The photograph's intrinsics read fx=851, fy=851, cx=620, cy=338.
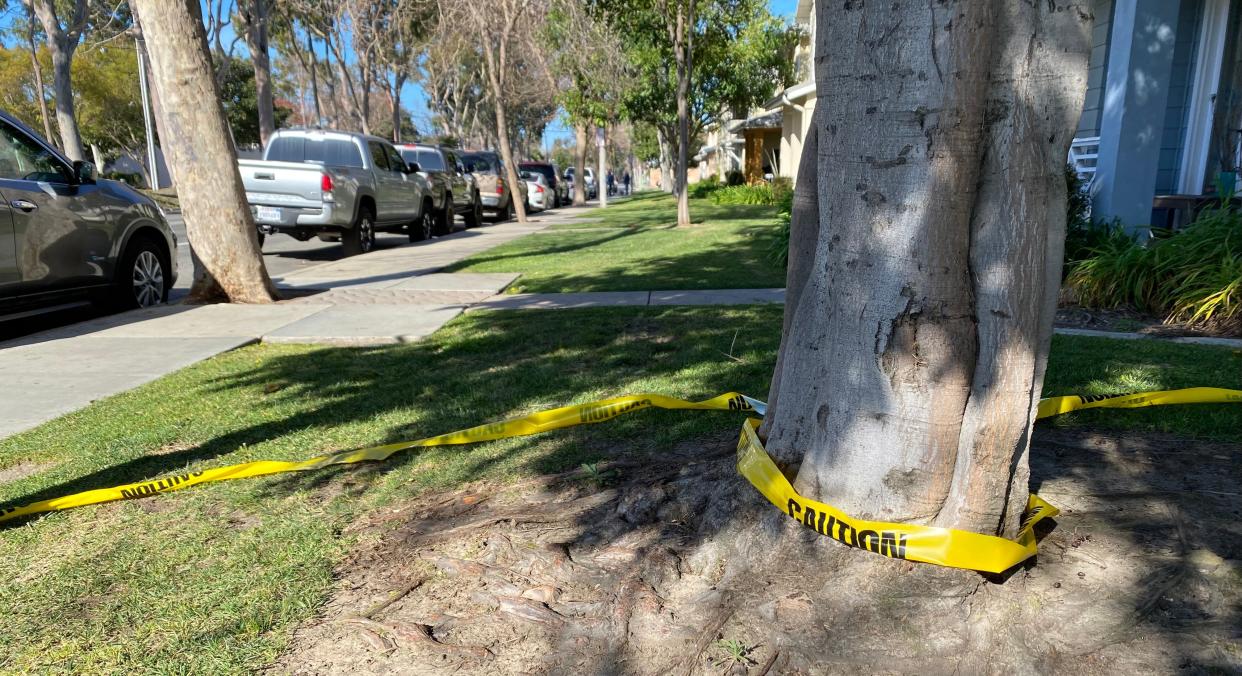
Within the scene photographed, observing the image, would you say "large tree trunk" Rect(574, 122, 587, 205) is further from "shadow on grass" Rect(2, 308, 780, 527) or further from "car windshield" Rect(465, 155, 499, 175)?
"shadow on grass" Rect(2, 308, 780, 527)

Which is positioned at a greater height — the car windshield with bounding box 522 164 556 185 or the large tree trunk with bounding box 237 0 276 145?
the large tree trunk with bounding box 237 0 276 145

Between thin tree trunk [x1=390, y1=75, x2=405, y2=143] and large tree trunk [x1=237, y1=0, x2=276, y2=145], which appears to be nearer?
large tree trunk [x1=237, y1=0, x2=276, y2=145]

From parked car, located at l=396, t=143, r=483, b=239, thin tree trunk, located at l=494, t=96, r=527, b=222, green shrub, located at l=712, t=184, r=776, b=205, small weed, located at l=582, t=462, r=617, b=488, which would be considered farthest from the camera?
green shrub, located at l=712, t=184, r=776, b=205

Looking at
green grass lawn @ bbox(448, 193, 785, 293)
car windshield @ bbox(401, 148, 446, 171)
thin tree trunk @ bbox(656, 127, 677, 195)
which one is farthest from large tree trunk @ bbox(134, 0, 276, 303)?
thin tree trunk @ bbox(656, 127, 677, 195)

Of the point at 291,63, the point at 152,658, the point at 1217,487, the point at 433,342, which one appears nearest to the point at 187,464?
the point at 152,658

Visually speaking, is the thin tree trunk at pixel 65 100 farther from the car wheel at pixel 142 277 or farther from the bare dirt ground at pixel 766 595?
the bare dirt ground at pixel 766 595

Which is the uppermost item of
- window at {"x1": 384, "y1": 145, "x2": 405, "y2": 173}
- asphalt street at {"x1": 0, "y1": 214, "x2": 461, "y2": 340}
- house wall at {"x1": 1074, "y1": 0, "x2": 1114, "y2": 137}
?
house wall at {"x1": 1074, "y1": 0, "x2": 1114, "y2": 137}

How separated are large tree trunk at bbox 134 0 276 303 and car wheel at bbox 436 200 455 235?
10.4 m

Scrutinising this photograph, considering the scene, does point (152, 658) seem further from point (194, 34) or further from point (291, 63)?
point (291, 63)

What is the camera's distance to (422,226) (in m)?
16.8

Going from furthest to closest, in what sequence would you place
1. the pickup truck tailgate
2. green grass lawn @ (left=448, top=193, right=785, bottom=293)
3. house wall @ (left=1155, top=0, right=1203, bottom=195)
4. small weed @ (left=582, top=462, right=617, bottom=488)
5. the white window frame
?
1. the pickup truck tailgate
2. house wall @ (left=1155, top=0, right=1203, bottom=195)
3. the white window frame
4. green grass lawn @ (left=448, top=193, right=785, bottom=293)
5. small weed @ (left=582, top=462, right=617, bottom=488)

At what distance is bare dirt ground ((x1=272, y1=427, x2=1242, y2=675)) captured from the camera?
7.21 ft

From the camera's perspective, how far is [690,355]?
555 centimetres

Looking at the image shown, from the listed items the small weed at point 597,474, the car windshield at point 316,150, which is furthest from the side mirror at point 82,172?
the car windshield at point 316,150
